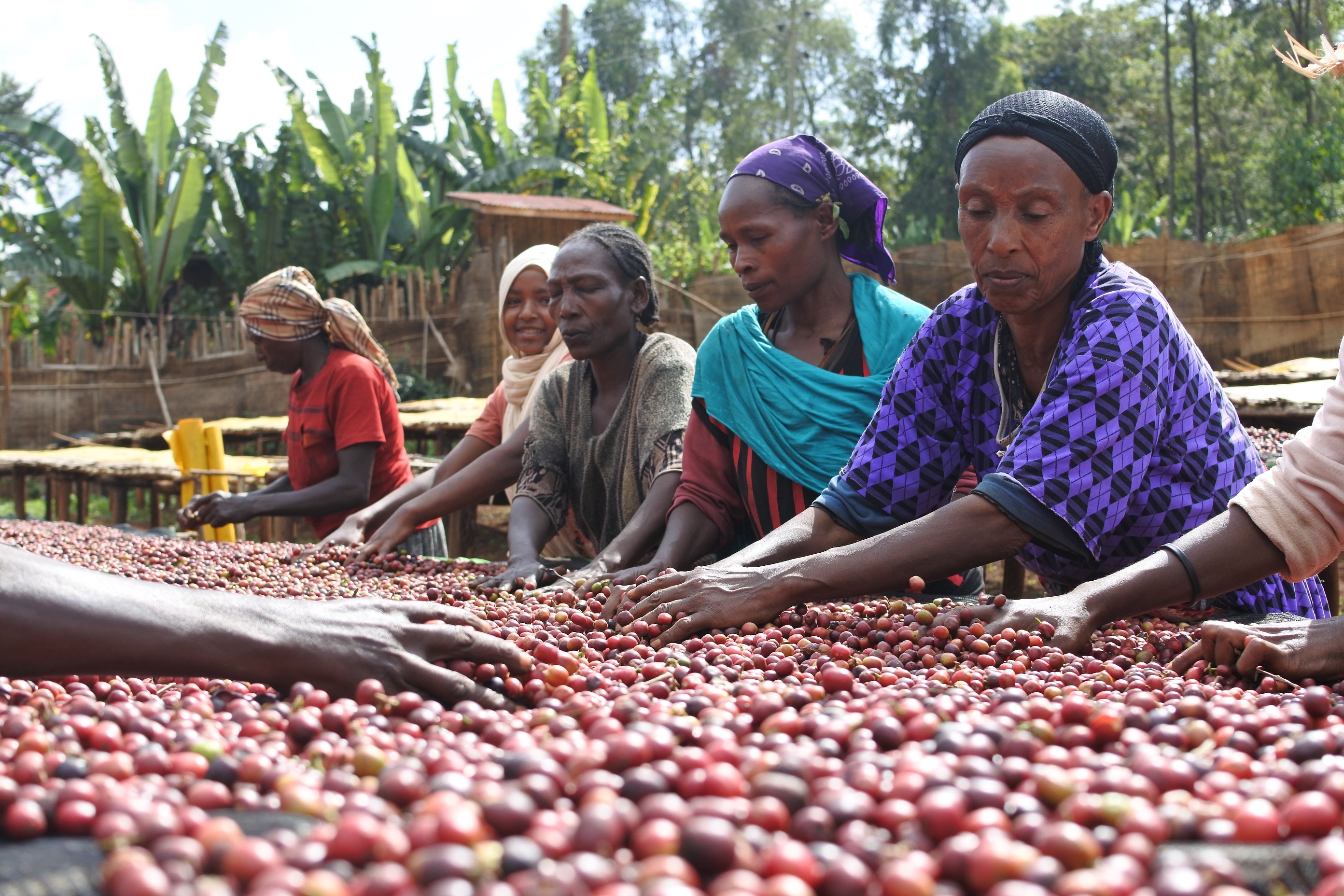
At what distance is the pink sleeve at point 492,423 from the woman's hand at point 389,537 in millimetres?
922

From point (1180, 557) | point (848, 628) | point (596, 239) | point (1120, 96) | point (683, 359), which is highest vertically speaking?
point (1120, 96)

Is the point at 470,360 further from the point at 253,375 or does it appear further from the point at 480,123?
the point at 480,123

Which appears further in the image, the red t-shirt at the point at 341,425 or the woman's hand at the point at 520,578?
the red t-shirt at the point at 341,425

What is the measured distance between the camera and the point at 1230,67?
76.1ft

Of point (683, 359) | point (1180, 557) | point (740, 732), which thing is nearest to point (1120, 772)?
point (740, 732)

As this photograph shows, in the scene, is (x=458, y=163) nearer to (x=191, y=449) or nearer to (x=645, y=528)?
(x=191, y=449)

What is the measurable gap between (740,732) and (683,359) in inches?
94.4

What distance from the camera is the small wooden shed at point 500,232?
12.6 m

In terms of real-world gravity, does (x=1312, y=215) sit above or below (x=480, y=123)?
below

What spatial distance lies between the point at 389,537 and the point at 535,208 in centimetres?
935

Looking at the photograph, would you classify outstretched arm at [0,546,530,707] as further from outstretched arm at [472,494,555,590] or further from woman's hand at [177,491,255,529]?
woman's hand at [177,491,255,529]

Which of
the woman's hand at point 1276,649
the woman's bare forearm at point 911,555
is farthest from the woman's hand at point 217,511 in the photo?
the woman's hand at point 1276,649

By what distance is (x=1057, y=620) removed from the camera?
6.30ft

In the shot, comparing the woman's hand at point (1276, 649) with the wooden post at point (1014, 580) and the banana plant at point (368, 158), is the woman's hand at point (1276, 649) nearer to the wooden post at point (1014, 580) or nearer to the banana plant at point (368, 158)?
the wooden post at point (1014, 580)
